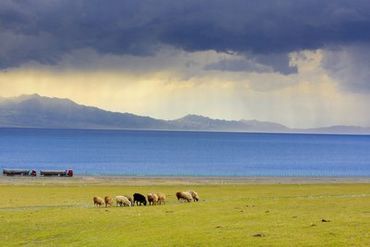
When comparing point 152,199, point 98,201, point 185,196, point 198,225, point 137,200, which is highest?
point 185,196

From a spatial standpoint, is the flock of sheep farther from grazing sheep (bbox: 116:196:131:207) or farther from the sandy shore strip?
the sandy shore strip

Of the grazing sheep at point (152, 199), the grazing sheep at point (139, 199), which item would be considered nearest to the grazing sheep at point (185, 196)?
the grazing sheep at point (152, 199)

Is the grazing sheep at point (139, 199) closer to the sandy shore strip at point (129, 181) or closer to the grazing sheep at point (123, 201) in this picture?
the grazing sheep at point (123, 201)

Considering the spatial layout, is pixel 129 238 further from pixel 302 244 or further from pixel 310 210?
pixel 310 210

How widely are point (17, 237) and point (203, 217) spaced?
11.5m

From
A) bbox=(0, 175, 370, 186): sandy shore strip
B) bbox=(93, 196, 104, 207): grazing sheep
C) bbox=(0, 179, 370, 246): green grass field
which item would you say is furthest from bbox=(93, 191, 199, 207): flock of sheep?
bbox=(0, 175, 370, 186): sandy shore strip

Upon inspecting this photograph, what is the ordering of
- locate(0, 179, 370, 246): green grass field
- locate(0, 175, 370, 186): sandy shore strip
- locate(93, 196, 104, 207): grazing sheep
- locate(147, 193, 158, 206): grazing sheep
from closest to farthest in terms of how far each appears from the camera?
locate(0, 179, 370, 246): green grass field < locate(93, 196, 104, 207): grazing sheep < locate(147, 193, 158, 206): grazing sheep < locate(0, 175, 370, 186): sandy shore strip

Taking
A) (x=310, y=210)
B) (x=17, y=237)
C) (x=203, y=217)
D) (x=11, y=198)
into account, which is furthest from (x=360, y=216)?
(x=11, y=198)

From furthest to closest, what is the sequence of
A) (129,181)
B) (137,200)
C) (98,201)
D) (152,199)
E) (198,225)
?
1. (129,181)
2. (137,200)
3. (152,199)
4. (98,201)
5. (198,225)

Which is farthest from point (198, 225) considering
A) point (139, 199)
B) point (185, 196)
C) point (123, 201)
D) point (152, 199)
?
point (185, 196)

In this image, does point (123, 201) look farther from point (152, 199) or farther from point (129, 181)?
point (129, 181)

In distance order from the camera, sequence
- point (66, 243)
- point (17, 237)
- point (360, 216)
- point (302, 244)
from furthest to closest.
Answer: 1. point (360, 216)
2. point (17, 237)
3. point (66, 243)
4. point (302, 244)

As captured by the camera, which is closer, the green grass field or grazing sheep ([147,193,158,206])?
the green grass field

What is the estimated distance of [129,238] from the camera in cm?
3031
